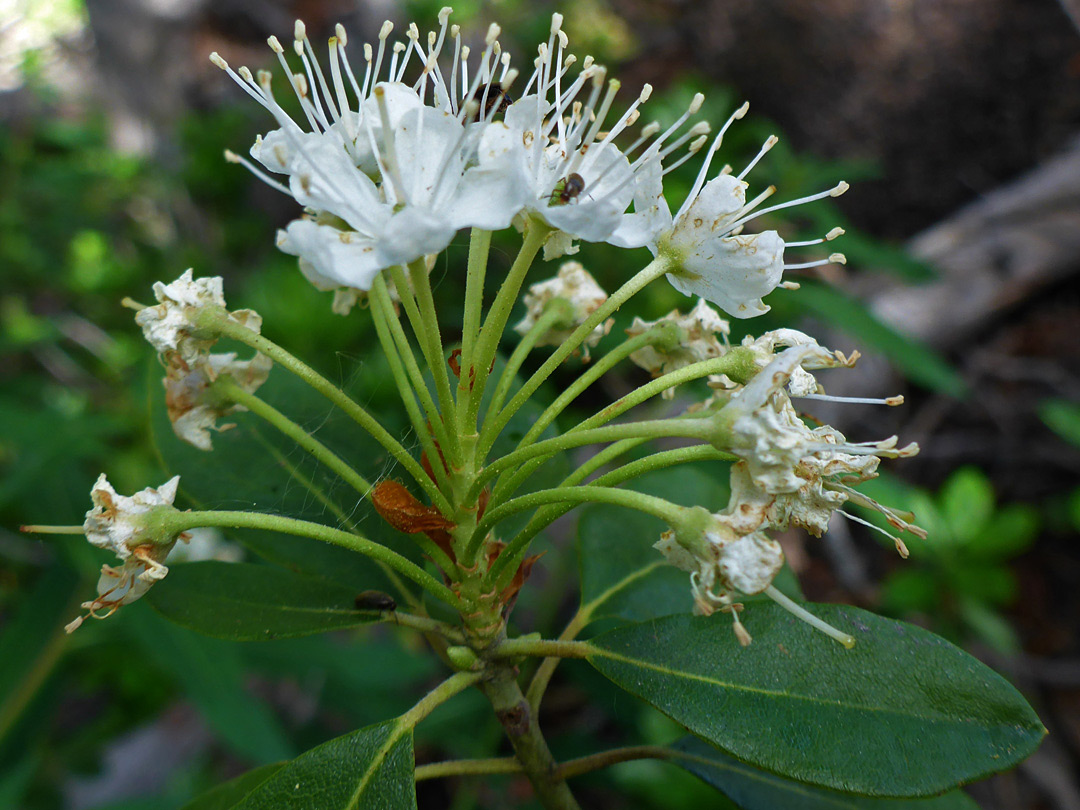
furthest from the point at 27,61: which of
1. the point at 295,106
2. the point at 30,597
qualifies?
the point at 30,597

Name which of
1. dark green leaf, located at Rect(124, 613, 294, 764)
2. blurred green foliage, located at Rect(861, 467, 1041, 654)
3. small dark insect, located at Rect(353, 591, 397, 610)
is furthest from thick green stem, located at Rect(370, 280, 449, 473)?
blurred green foliage, located at Rect(861, 467, 1041, 654)

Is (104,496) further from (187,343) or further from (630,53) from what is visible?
(630,53)

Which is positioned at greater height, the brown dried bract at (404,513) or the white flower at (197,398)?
the brown dried bract at (404,513)

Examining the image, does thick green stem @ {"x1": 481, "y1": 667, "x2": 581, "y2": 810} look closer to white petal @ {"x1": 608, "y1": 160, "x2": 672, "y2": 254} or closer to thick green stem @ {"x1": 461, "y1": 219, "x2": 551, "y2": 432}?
thick green stem @ {"x1": 461, "y1": 219, "x2": 551, "y2": 432}

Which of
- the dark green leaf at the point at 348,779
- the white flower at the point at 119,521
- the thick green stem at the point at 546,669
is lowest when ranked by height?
the dark green leaf at the point at 348,779

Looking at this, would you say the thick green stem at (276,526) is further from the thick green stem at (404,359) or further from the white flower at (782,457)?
the white flower at (782,457)

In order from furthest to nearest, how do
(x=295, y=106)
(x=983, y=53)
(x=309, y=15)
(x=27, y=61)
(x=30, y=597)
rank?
1. (x=309, y=15)
2. (x=27, y=61)
3. (x=295, y=106)
4. (x=983, y=53)
5. (x=30, y=597)

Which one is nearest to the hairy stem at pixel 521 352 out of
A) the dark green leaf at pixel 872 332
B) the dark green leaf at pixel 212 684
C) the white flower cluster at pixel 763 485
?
the white flower cluster at pixel 763 485
